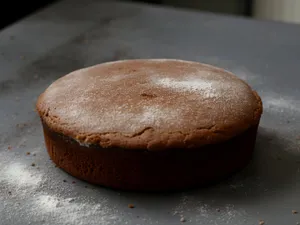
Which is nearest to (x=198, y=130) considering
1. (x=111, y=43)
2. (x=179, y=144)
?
(x=179, y=144)

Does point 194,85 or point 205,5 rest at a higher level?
point 194,85

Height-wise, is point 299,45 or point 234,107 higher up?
point 234,107

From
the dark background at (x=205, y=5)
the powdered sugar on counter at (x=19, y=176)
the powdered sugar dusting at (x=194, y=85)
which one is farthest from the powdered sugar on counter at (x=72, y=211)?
the dark background at (x=205, y=5)

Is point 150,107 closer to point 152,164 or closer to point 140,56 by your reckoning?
→ point 152,164

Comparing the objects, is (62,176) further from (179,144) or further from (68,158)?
(179,144)

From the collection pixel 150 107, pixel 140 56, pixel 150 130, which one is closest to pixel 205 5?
pixel 140 56

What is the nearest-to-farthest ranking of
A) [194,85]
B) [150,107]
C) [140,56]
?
[150,107] → [194,85] → [140,56]

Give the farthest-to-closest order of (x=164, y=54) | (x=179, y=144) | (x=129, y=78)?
(x=164, y=54) → (x=129, y=78) → (x=179, y=144)
